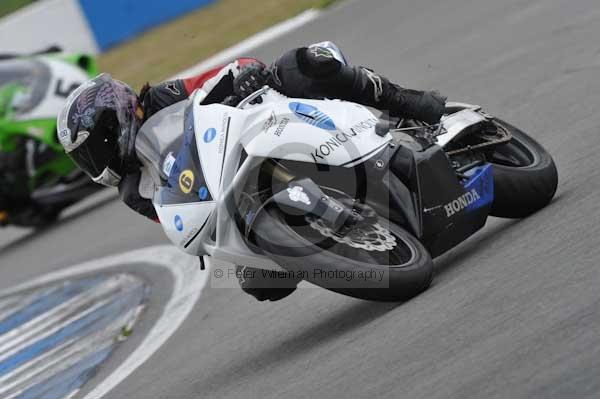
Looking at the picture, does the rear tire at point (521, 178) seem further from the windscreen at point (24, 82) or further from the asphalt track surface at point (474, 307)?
the windscreen at point (24, 82)

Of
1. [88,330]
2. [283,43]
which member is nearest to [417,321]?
[88,330]

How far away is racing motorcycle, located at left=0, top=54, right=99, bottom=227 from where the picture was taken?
12.0 metres

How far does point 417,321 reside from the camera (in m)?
4.90

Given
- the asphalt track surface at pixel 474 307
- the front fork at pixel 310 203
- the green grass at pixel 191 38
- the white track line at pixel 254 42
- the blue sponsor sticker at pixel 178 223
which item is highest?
the front fork at pixel 310 203

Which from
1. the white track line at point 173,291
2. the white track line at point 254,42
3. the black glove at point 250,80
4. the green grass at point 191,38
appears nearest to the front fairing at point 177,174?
the black glove at point 250,80

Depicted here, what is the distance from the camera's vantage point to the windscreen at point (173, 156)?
527 centimetres

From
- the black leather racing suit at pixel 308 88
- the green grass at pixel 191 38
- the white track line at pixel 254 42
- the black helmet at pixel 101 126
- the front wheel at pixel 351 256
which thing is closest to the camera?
the front wheel at pixel 351 256

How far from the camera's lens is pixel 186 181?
5.29m

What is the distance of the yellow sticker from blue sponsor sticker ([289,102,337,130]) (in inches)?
22.5

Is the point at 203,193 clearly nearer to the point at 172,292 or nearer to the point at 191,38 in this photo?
the point at 172,292

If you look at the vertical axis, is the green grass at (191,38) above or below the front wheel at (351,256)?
below

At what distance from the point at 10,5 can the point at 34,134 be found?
992cm

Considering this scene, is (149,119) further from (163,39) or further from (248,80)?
(163,39)

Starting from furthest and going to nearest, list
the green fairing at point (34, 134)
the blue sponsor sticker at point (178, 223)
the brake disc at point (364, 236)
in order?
the green fairing at point (34, 134) → the blue sponsor sticker at point (178, 223) → the brake disc at point (364, 236)
